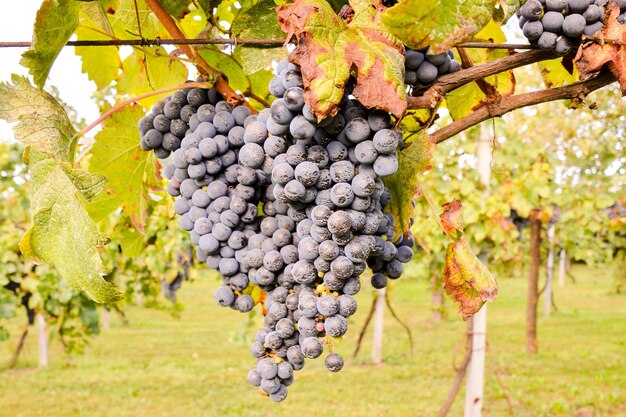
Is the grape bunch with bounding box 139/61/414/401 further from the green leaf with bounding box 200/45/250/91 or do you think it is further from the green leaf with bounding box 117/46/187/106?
the green leaf with bounding box 117/46/187/106

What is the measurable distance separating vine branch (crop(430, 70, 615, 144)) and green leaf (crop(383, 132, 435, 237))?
0.04 meters

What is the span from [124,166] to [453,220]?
827 mm

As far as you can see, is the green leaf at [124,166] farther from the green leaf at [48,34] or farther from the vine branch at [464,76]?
the vine branch at [464,76]

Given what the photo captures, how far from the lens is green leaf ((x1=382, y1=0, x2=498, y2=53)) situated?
0.82m

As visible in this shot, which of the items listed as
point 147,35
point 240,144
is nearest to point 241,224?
point 240,144

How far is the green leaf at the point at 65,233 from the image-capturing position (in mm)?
908

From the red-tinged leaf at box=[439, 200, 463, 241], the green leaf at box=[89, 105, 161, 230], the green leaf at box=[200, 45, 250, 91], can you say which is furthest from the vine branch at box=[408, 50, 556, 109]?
the green leaf at box=[89, 105, 161, 230]

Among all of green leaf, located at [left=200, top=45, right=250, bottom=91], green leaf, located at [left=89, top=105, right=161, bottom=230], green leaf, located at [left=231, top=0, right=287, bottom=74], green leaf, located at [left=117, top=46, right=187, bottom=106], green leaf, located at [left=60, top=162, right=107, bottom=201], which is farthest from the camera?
green leaf, located at [left=117, top=46, right=187, bottom=106]

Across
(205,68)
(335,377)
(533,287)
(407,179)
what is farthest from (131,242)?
(533,287)

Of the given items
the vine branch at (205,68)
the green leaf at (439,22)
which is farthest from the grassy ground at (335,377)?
the green leaf at (439,22)

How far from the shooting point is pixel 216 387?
741 centimetres

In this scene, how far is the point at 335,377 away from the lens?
25.1ft

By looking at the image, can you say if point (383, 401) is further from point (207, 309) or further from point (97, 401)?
point (207, 309)

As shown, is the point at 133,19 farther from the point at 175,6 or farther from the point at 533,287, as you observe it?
the point at 533,287
